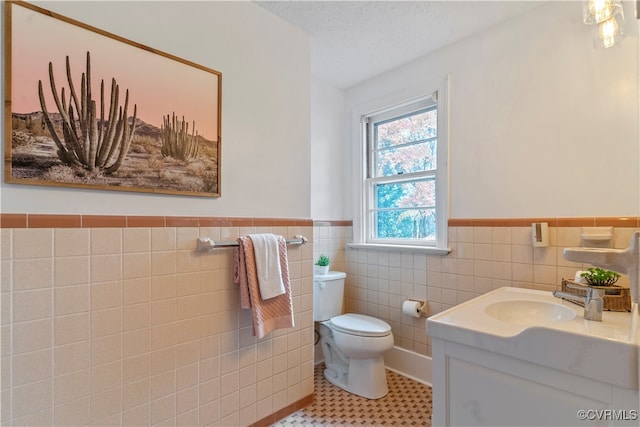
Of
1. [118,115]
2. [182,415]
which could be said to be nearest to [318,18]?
[118,115]

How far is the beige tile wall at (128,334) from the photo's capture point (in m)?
1.10

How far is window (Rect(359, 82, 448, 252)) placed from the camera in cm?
221

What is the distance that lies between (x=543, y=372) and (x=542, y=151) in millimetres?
1331

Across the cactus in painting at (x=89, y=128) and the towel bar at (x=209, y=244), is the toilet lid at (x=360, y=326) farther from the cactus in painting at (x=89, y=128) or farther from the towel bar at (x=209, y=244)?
the cactus in painting at (x=89, y=128)

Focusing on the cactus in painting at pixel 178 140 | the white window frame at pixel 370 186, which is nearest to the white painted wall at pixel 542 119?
the white window frame at pixel 370 186

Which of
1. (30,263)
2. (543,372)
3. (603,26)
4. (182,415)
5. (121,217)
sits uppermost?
(603,26)

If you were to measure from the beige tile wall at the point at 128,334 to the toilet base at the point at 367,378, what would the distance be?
0.54 meters

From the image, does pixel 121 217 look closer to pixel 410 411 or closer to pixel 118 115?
pixel 118 115

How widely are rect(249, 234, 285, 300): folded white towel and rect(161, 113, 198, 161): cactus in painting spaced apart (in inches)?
20.0

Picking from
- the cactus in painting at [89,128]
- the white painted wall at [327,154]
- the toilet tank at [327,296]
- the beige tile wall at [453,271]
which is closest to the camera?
the cactus in painting at [89,128]

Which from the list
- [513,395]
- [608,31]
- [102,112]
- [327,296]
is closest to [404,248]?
[327,296]

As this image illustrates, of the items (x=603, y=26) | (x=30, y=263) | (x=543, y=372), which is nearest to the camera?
(x=543, y=372)

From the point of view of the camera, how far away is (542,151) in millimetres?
1764

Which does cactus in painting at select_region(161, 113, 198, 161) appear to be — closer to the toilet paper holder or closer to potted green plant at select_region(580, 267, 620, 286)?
the toilet paper holder
